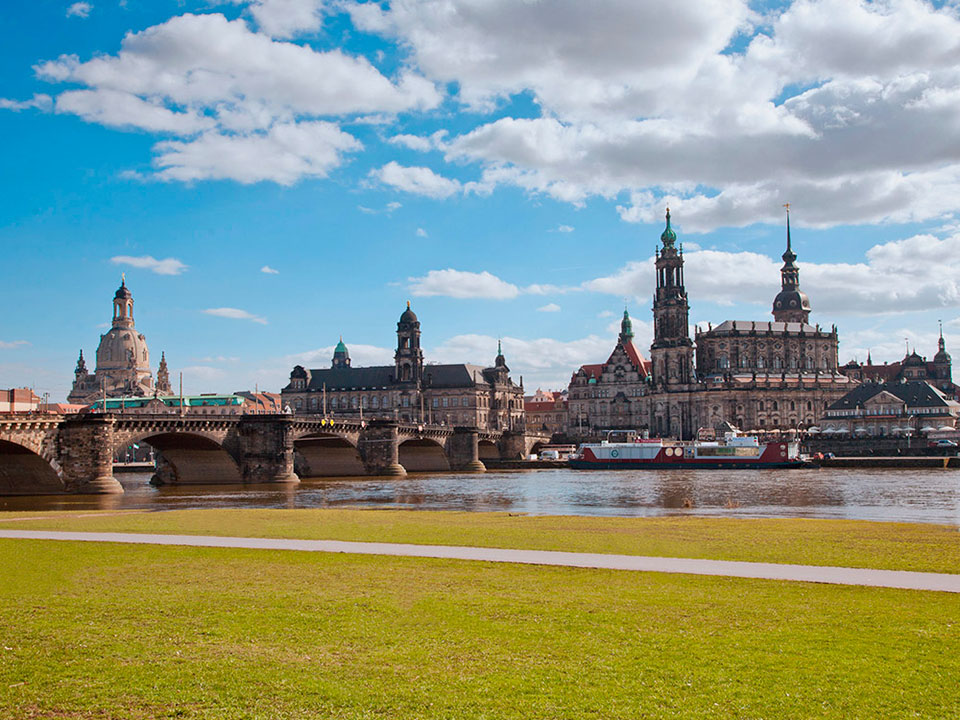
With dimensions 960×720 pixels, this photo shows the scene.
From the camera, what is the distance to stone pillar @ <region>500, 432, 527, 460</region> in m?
144

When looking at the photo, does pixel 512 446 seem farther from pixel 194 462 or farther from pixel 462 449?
pixel 194 462

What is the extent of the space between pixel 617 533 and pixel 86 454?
4782 centimetres

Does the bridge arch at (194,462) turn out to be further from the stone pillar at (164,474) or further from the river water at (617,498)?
the river water at (617,498)

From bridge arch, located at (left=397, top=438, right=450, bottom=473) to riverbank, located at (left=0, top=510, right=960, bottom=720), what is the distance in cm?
10501

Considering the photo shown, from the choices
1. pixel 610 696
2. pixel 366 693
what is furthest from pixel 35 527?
pixel 610 696

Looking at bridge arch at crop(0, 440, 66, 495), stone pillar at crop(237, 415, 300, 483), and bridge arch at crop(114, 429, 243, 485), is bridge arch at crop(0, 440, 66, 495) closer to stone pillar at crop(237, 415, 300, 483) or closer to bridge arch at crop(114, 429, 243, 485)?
bridge arch at crop(114, 429, 243, 485)

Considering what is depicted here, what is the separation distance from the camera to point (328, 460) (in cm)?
10762

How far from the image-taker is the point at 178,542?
25.2m

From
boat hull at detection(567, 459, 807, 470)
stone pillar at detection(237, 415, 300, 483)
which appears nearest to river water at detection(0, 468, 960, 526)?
stone pillar at detection(237, 415, 300, 483)

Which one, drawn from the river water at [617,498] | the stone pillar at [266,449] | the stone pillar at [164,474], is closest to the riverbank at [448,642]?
the river water at [617,498]

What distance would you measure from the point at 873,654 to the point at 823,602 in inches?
134

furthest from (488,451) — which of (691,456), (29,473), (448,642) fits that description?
(448,642)

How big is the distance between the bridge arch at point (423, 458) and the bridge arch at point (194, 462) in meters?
41.7

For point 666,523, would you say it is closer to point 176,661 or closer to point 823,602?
point 823,602
